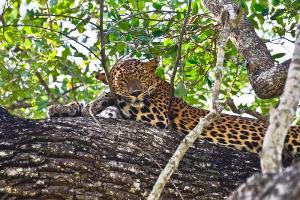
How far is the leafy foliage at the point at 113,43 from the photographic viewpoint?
4836 millimetres

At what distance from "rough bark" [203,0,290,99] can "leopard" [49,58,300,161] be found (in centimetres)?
79

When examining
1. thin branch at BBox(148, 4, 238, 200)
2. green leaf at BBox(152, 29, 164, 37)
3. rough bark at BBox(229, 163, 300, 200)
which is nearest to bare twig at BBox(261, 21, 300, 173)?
rough bark at BBox(229, 163, 300, 200)

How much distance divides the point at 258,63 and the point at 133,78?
316 cm

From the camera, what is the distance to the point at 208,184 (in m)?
3.67

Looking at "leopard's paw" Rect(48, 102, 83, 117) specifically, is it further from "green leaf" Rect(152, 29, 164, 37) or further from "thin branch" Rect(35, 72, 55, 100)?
"thin branch" Rect(35, 72, 55, 100)

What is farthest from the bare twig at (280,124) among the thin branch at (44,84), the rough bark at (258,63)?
the thin branch at (44,84)

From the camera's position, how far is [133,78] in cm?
754

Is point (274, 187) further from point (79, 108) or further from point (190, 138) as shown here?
point (79, 108)

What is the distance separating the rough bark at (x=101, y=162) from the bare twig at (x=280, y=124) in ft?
5.08

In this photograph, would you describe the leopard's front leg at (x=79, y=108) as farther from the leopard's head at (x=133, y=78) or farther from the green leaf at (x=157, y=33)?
the leopard's head at (x=133, y=78)

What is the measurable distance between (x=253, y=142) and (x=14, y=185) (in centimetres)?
315

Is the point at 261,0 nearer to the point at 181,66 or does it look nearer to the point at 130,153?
the point at 181,66

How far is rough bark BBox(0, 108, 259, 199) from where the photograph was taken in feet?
10.8

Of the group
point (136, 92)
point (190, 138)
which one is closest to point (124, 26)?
point (136, 92)
